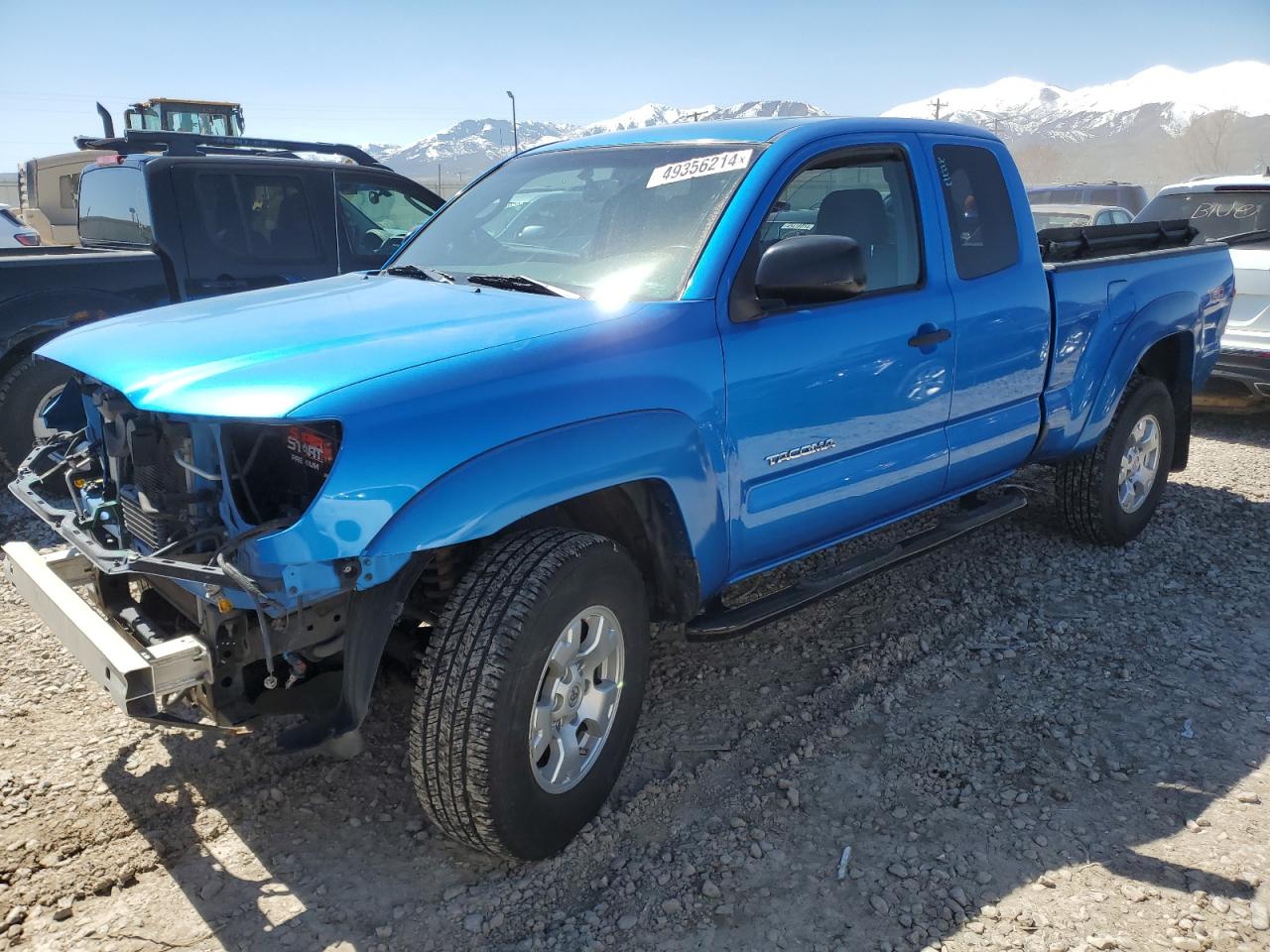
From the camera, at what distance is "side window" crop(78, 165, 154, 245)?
6051mm

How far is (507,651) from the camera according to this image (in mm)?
2455

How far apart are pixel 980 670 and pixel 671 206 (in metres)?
2.20

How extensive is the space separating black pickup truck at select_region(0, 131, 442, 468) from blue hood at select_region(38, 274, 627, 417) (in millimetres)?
2973

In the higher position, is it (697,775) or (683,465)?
(683,465)

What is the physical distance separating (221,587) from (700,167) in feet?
6.75

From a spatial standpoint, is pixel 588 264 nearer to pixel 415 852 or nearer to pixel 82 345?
pixel 82 345

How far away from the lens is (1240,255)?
756 centimetres

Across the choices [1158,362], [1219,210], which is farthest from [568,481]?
[1219,210]

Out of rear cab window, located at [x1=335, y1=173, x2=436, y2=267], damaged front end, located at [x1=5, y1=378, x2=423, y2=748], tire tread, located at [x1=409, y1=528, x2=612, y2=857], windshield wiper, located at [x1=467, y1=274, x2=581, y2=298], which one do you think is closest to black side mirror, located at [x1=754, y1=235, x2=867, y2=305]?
windshield wiper, located at [x1=467, y1=274, x2=581, y2=298]

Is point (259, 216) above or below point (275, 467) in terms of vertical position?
above

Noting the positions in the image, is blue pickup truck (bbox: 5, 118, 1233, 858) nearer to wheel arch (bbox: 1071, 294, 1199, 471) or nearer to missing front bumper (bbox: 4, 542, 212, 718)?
missing front bumper (bbox: 4, 542, 212, 718)

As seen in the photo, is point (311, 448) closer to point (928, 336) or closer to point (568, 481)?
point (568, 481)

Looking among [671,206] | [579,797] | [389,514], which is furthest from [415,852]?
[671,206]

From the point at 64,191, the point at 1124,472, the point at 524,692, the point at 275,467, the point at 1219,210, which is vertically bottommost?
the point at 1124,472
